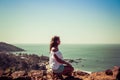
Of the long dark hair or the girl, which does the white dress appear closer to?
the girl

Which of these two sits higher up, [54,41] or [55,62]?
[54,41]

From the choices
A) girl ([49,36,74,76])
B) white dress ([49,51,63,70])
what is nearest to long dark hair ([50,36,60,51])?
girl ([49,36,74,76])

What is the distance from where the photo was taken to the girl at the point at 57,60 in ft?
26.6

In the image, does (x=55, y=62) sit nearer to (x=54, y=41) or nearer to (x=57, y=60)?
(x=57, y=60)

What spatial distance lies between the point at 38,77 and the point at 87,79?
103 inches

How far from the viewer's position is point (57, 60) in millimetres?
8148

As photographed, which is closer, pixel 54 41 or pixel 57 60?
pixel 57 60

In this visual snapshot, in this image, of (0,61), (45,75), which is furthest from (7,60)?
(45,75)

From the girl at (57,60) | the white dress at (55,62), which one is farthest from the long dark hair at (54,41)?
the white dress at (55,62)

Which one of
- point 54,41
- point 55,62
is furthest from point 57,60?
point 54,41

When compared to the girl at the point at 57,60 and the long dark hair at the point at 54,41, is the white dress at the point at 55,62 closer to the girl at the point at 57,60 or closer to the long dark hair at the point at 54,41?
the girl at the point at 57,60

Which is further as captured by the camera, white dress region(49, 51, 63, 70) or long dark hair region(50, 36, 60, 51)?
long dark hair region(50, 36, 60, 51)

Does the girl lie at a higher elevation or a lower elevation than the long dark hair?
lower

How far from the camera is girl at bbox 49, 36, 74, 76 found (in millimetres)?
8117
